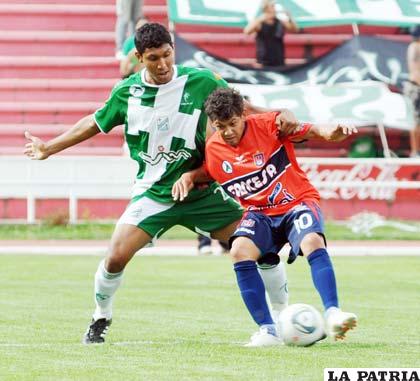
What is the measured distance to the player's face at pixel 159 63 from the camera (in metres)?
9.27

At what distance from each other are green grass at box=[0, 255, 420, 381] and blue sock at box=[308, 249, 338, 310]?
1.12ft

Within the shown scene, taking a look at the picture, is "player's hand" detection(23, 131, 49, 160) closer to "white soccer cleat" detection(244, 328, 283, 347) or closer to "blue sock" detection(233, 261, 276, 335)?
"blue sock" detection(233, 261, 276, 335)

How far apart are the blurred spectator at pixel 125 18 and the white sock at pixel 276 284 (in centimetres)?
1598

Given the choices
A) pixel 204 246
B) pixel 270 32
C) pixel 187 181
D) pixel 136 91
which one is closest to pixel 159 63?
pixel 136 91

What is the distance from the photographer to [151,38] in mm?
9156

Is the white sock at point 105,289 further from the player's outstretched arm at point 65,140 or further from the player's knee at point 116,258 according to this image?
the player's outstretched arm at point 65,140

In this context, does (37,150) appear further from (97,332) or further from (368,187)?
(368,187)

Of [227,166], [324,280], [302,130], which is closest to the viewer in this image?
[324,280]

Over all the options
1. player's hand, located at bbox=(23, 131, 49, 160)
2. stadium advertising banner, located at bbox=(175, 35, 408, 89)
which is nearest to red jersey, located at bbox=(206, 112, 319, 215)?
player's hand, located at bbox=(23, 131, 49, 160)

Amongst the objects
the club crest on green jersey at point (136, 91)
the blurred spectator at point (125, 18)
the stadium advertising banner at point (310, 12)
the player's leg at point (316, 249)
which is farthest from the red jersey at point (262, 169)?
the stadium advertising banner at point (310, 12)

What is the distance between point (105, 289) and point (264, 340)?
1.28m

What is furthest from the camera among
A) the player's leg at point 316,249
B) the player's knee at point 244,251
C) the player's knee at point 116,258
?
the player's knee at point 116,258

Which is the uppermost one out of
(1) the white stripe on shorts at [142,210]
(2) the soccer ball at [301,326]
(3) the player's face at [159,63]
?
(3) the player's face at [159,63]

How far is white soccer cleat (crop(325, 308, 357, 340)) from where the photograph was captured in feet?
27.0
